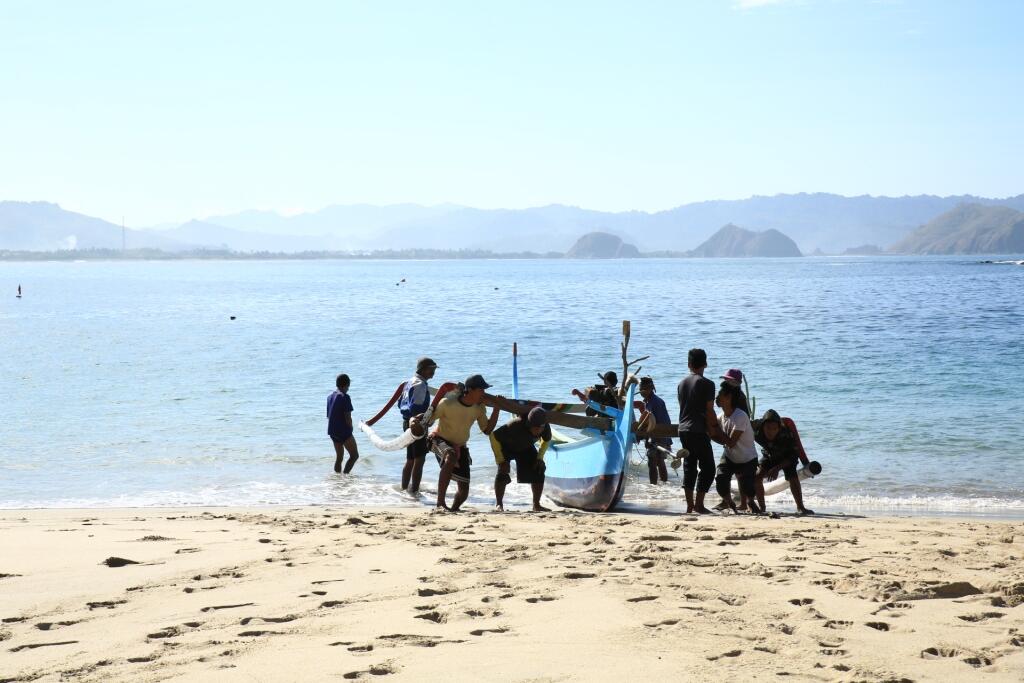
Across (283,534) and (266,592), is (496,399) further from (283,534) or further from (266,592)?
(266,592)

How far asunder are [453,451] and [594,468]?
1843mm

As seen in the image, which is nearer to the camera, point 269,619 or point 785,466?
point 269,619

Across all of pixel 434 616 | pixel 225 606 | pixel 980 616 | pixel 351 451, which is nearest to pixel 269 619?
pixel 225 606

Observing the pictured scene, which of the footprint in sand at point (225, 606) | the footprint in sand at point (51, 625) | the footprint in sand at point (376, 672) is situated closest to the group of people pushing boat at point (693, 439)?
the footprint in sand at point (225, 606)

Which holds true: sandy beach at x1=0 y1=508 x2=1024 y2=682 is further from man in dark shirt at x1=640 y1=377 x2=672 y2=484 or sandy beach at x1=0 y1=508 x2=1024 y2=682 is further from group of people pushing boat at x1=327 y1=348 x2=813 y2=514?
man in dark shirt at x1=640 y1=377 x2=672 y2=484

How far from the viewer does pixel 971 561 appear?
7.36m

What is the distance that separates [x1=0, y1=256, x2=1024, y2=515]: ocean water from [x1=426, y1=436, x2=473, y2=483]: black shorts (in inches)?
60.9

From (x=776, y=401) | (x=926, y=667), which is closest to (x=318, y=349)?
(x=776, y=401)

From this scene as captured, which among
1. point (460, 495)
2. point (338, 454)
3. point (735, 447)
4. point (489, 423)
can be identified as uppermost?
point (489, 423)

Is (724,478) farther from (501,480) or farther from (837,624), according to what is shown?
(837,624)

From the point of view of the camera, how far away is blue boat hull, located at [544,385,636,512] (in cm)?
1096

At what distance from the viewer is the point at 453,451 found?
10.5 m

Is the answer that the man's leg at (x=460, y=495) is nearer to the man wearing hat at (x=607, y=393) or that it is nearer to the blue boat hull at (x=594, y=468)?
the blue boat hull at (x=594, y=468)

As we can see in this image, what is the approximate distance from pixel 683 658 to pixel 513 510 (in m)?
6.12
